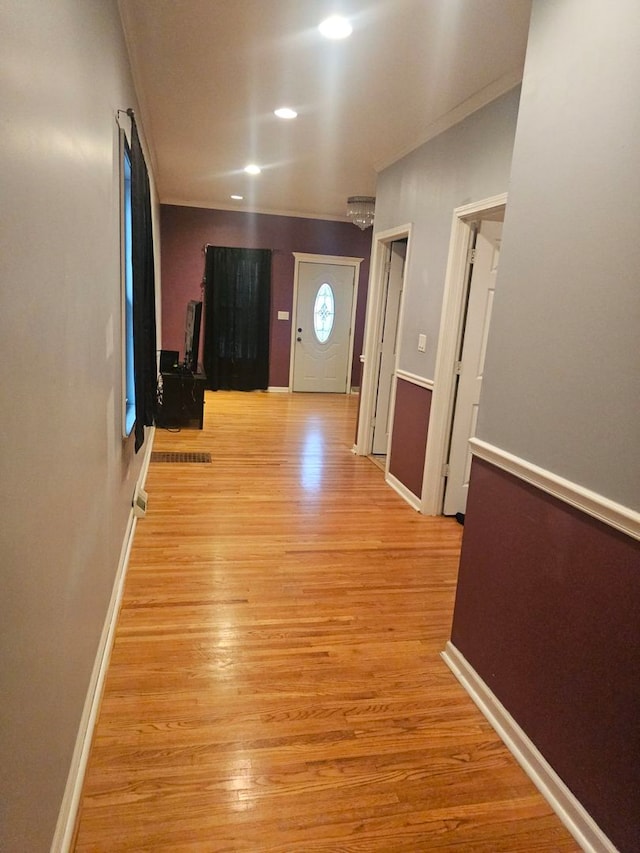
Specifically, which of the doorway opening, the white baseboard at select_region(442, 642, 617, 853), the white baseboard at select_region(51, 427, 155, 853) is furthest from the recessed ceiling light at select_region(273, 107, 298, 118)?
the white baseboard at select_region(442, 642, 617, 853)

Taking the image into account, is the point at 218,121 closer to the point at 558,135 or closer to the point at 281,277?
the point at 558,135

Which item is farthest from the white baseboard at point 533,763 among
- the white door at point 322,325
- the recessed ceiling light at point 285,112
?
the white door at point 322,325

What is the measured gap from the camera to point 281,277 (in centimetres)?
824

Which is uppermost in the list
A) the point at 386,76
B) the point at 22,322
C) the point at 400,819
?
the point at 386,76

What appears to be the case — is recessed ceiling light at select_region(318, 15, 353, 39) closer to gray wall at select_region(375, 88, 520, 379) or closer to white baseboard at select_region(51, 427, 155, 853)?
gray wall at select_region(375, 88, 520, 379)

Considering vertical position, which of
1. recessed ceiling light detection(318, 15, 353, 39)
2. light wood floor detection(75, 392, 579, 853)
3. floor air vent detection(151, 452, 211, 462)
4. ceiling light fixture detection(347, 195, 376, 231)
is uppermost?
recessed ceiling light detection(318, 15, 353, 39)

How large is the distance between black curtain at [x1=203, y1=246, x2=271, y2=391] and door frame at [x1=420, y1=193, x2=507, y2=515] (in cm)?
500

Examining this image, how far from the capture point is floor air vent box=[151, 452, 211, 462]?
15.3 ft

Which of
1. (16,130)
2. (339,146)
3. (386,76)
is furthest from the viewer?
(339,146)

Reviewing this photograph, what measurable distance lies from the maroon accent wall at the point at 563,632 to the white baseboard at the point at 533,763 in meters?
0.03

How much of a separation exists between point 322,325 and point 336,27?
6050mm

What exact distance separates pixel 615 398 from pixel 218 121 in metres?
3.65

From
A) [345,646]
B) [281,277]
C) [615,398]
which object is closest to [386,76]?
[615,398]

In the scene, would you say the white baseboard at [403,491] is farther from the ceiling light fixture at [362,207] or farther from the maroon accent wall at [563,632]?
the ceiling light fixture at [362,207]
